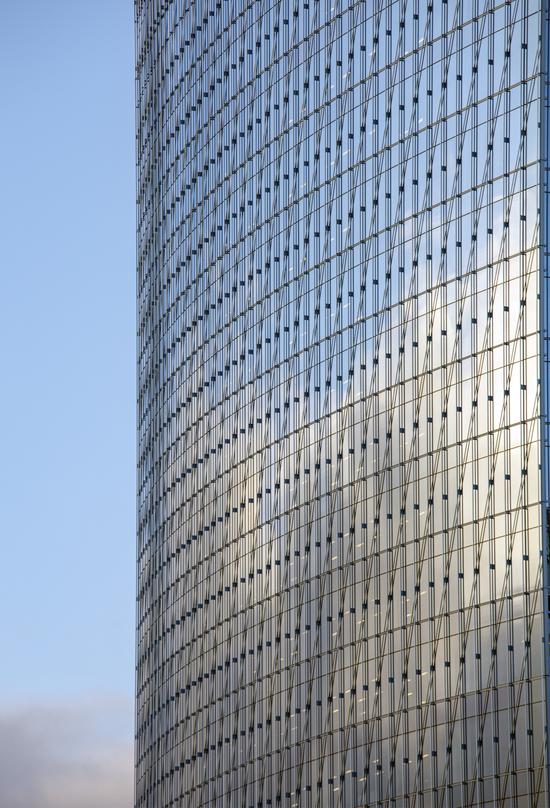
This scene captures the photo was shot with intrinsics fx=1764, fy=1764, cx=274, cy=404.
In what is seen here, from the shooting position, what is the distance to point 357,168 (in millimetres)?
80500

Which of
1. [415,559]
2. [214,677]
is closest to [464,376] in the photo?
[415,559]

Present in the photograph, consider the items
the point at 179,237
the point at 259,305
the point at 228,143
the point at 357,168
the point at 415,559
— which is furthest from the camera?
the point at 179,237

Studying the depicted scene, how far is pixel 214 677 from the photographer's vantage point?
94062 mm

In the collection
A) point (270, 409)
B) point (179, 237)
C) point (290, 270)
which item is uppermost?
point (179, 237)

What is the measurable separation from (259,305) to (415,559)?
25.1 m

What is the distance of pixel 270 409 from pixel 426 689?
79.8 ft

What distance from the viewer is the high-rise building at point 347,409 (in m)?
65.3

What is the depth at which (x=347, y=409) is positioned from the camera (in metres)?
79.9

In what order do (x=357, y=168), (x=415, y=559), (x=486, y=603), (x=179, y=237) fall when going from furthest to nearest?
(x=179, y=237) < (x=357, y=168) < (x=415, y=559) < (x=486, y=603)

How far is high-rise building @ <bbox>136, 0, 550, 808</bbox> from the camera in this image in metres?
65.3

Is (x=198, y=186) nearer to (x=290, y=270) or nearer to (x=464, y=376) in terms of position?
(x=290, y=270)

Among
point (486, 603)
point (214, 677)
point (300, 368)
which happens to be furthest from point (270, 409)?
point (486, 603)

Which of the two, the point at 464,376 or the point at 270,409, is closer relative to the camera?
the point at 464,376

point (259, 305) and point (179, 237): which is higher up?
point (179, 237)
